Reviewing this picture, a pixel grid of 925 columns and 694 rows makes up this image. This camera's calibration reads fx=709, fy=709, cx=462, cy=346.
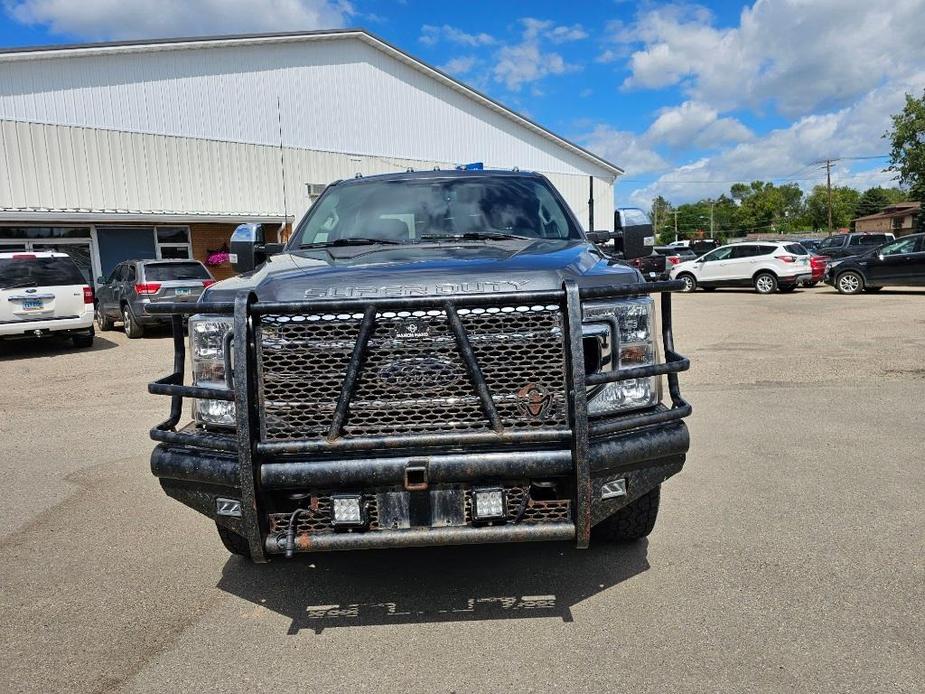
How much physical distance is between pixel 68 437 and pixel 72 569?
128 inches

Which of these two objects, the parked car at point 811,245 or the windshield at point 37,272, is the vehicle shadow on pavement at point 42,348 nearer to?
the windshield at point 37,272

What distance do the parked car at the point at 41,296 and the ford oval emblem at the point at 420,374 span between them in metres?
11.2

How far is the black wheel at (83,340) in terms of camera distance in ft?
41.9

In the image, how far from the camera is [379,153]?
26.4 m

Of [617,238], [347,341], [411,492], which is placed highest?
[617,238]

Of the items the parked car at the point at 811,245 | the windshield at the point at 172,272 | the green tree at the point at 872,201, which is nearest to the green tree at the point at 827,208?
the green tree at the point at 872,201

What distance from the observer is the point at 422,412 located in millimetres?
2709

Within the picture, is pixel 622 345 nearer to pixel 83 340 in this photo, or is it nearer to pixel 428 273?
pixel 428 273

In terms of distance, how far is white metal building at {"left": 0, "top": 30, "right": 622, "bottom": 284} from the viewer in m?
19.4

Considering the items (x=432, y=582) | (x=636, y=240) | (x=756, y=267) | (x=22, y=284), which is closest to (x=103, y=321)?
(x=22, y=284)

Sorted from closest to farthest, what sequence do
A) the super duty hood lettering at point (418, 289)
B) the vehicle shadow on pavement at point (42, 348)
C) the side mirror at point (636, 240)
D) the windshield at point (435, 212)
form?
the super duty hood lettering at point (418, 289), the windshield at point (435, 212), the side mirror at point (636, 240), the vehicle shadow on pavement at point (42, 348)

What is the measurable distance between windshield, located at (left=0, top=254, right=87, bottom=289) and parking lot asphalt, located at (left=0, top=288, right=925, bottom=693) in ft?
23.4

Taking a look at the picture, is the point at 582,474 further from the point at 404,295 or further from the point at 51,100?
the point at 51,100

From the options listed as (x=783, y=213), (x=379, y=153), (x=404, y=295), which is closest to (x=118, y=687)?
(x=404, y=295)
